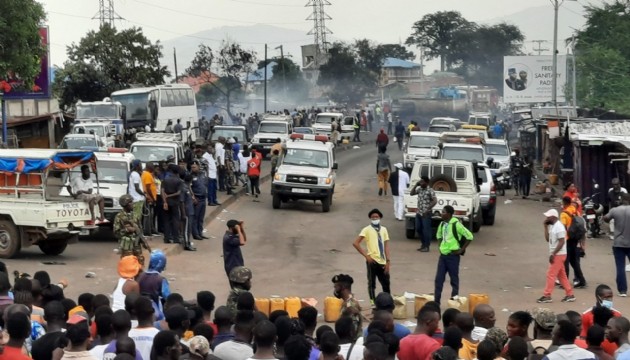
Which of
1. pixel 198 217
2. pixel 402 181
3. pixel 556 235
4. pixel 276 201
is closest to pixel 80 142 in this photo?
pixel 276 201

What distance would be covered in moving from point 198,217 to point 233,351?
1703 cm

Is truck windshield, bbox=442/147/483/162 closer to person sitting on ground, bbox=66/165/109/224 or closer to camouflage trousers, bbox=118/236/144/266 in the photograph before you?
person sitting on ground, bbox=66/165/109/224

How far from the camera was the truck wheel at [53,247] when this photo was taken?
23.1 m

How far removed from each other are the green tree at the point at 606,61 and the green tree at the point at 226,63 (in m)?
26.6

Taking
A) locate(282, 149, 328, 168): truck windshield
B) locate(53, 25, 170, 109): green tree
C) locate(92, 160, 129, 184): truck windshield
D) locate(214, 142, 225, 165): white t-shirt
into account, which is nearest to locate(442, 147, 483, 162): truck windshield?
locate(282, 149, 328, 168): truck windshield

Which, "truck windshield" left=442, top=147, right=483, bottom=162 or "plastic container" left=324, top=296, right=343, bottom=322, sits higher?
"truck windshield" left=442, top=147, right=483, bottom=162

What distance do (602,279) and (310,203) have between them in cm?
1463

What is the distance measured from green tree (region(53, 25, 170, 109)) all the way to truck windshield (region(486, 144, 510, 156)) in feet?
105

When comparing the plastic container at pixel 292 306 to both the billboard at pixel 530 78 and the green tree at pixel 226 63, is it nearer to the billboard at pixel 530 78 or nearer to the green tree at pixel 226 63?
the billboard at pixel 530 78

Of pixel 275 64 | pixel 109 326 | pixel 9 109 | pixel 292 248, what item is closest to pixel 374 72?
pixel 275 64

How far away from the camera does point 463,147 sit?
35.9m

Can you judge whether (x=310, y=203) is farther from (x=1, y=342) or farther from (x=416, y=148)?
(x=1, y=342)

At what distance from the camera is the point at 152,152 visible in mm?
31844

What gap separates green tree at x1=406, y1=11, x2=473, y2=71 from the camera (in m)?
147
